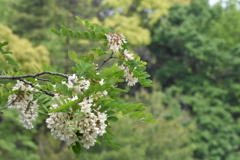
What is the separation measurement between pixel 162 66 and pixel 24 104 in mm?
17246

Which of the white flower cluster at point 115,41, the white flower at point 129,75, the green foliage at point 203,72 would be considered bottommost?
the white flower at point 129,75

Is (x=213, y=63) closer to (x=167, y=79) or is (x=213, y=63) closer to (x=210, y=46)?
(x=210, y=46)

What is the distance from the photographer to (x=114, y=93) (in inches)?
77.0

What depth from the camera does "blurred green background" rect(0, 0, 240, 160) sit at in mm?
10586

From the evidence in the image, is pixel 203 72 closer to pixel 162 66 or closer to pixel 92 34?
pixel 162 66

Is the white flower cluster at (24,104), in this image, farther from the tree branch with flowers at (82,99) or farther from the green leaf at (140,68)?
the green leaf at (140,68)

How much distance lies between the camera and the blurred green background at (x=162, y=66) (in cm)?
1059

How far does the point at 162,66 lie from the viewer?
62.3 ft

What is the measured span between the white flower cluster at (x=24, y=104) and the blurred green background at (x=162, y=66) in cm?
719

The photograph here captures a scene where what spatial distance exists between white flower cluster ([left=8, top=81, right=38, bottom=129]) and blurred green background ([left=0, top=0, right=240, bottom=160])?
7194 millimetres

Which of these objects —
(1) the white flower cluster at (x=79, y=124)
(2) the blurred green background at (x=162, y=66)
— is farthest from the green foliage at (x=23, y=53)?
(1) the white flower cluster at (x=79, y=124)

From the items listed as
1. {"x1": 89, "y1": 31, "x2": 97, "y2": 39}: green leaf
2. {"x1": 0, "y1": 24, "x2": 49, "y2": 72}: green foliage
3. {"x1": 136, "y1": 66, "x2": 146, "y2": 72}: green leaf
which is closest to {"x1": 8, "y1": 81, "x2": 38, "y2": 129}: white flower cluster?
{"x1": 89, "y1": 31, "x2": 97, "y2": 39}: green leaf

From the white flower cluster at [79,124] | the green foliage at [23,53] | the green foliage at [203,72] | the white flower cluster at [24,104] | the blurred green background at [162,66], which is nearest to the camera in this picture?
the white flower cluster at [79,124]

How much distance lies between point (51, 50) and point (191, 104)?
6.47 meters
